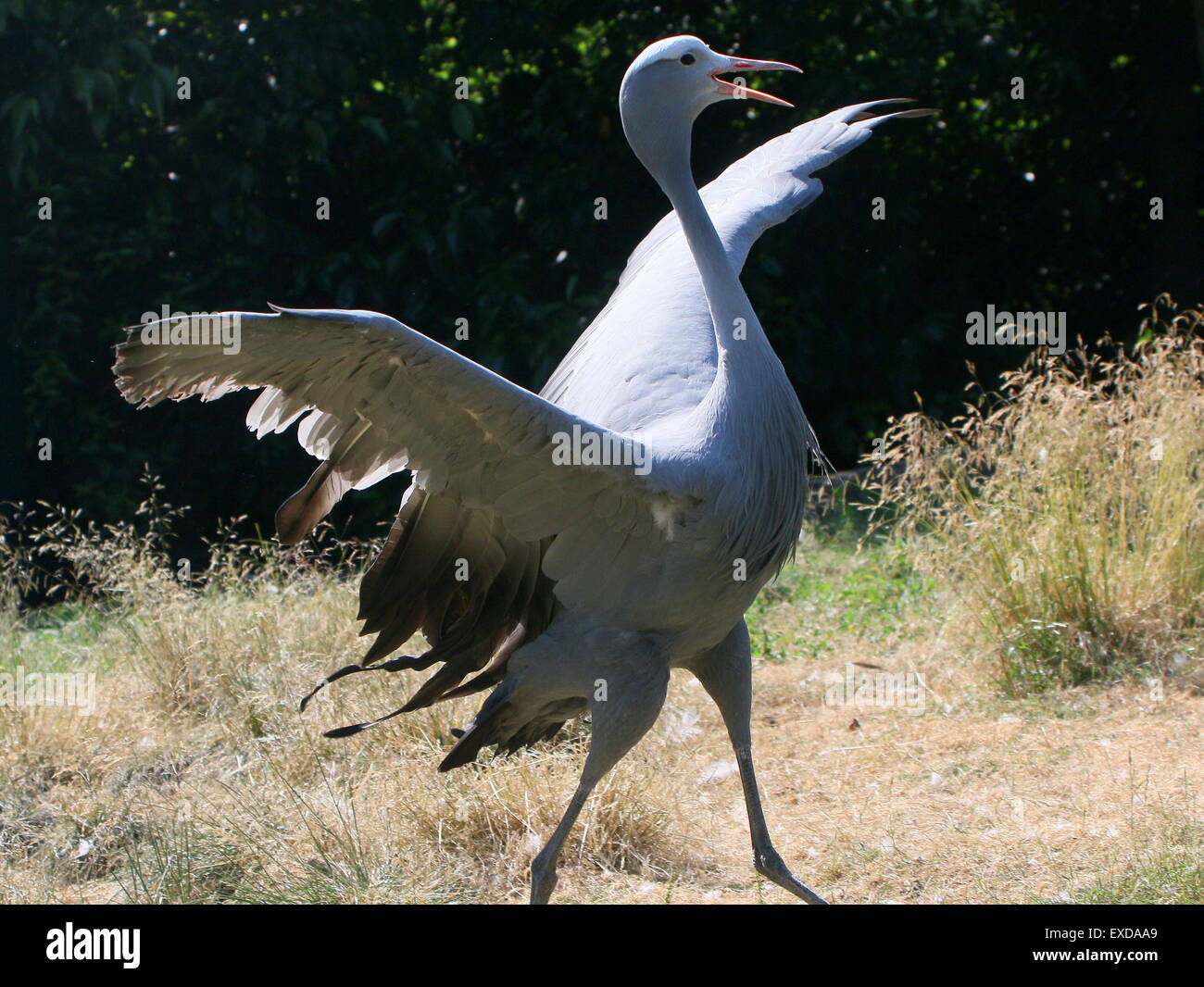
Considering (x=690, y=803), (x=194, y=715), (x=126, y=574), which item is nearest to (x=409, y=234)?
(x=126, y=574)

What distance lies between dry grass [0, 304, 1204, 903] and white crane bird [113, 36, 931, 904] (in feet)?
1.57

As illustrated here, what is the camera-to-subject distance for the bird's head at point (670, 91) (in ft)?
11.8

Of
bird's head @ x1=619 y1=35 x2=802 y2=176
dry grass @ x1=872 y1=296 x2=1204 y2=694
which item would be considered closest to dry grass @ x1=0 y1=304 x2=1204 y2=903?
dry grass @ x1=872 y1=296 x2=1204 y2=694

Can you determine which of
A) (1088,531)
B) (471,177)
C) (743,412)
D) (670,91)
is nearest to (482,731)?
(743,412)

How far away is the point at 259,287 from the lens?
8.38 m

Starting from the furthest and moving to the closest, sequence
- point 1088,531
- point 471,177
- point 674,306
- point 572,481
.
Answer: point 471,177 < point 1088,531 < point 674,306 < point 572,481

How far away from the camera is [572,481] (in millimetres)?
3291

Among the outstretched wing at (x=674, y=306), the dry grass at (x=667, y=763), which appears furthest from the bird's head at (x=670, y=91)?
the dry grass at (x=667, y=763)

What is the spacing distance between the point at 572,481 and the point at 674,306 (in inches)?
41.5

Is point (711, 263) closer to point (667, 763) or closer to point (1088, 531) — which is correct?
point (667, 763)

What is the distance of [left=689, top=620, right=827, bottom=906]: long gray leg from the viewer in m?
3.77

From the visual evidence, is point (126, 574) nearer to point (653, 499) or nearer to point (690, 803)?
point (690, 803)

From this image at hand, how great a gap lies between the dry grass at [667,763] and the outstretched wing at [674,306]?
1.26 m

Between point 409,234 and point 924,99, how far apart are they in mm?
3475
